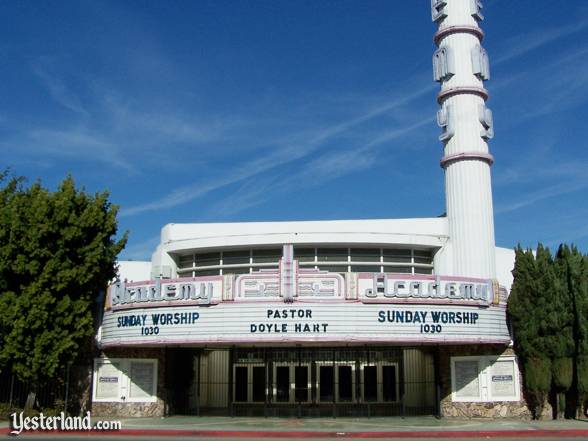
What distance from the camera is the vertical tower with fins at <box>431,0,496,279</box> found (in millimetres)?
31906

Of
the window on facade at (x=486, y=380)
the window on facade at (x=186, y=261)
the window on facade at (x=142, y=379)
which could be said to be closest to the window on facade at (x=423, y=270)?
the window on facade at (x=486, y=380)

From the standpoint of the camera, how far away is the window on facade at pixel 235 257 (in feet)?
110

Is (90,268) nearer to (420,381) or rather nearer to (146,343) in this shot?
(146,343)

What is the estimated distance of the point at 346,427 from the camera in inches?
985

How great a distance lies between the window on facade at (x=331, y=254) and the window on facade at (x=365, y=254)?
44 cm

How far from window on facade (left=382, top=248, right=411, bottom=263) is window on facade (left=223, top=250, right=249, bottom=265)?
22.4 feet

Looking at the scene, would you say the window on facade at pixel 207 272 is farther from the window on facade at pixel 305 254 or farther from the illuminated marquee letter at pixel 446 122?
the illuminated marquee letter at pixel 446 122

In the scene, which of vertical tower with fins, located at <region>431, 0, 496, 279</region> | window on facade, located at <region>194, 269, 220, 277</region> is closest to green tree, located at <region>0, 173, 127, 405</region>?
window on facade, located at <region>194, 269, 220, 277</region>

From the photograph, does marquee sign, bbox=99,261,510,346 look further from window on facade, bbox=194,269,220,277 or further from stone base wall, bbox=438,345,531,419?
window on facade, bbox=194,269,220,277

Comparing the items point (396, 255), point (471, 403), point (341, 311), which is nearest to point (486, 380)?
point (471, 403)

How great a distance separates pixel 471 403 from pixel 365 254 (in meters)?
8.74

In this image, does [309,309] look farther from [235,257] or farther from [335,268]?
[235,257]

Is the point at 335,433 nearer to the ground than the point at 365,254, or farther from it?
nearer to the ground

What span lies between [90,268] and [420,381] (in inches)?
617
